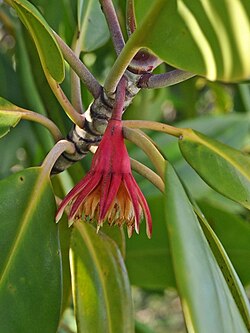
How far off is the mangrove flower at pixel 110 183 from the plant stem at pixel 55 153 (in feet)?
0.22

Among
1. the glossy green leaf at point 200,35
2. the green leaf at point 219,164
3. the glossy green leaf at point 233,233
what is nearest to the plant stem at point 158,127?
the green leaf at point 219,164

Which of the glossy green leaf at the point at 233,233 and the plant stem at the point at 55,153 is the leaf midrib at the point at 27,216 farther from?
the glossy green leaf at the point at 233,233

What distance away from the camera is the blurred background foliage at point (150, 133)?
991 mm

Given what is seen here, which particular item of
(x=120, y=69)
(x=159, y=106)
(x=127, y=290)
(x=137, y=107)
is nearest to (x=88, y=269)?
(x=127, y=290)

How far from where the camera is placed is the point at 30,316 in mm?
657

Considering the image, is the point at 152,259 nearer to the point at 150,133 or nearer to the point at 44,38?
the point at 150,133

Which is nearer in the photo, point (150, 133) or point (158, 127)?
point (158, 127)

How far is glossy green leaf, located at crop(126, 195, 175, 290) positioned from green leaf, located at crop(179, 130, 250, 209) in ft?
1.36

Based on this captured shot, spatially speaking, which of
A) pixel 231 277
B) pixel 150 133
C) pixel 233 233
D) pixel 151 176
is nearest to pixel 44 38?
pixel 151 176

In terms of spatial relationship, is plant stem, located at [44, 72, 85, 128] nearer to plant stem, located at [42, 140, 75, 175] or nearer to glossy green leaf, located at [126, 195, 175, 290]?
plant stem, located at [42, 140, 75, 175]

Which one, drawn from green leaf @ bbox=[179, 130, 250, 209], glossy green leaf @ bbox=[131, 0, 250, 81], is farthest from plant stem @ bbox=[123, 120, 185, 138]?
glossy green leaf @ bbox=[131, 0, 250, 81]

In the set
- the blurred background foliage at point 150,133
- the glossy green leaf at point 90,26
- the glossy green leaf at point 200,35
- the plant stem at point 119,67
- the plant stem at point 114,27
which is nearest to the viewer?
the glossy green leaf at point 200,35

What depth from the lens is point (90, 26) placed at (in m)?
0.90

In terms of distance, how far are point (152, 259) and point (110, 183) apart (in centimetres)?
51
